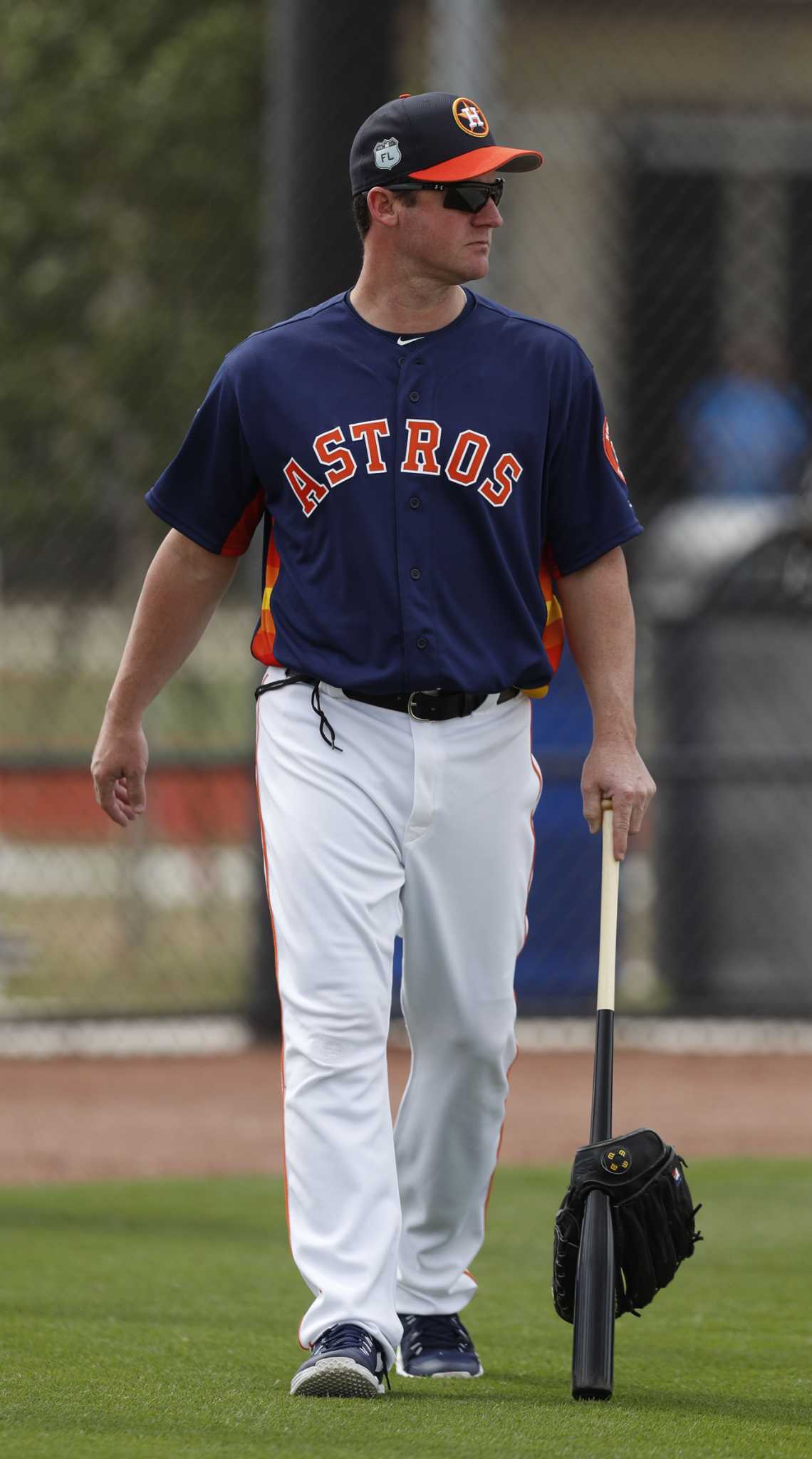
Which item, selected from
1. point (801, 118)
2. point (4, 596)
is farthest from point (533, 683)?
point (801, 118)

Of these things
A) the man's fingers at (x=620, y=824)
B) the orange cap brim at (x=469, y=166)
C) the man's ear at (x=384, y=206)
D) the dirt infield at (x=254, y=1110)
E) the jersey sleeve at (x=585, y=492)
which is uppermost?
the orange cap brim at (x=469, y=166)

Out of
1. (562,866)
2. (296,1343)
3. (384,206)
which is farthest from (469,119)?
(562,866)

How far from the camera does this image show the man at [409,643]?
3725 millimetres

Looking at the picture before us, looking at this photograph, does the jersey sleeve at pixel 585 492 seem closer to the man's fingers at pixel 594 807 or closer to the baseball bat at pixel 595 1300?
the man's fingers at pixel 594 807

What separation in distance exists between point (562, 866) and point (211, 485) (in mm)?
5842

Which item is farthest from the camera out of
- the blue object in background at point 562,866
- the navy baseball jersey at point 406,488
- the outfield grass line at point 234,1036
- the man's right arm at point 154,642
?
the blue object in background at point 562,866

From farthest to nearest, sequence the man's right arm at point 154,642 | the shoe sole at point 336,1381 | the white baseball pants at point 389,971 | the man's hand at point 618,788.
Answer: the man's right arm at point 154,642, the man's hand at point 618,788, the white baseball pants at point 389,971, the shoe sole at point 336,1381

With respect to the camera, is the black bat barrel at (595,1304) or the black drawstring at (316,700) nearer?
the black bat barrel at (595,1304)

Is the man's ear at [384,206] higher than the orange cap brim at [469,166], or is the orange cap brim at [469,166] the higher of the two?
the orange cap brim at [469,166]

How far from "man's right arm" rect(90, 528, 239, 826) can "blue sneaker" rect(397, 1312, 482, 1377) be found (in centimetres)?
103

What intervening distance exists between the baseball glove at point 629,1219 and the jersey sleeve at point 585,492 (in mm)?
992

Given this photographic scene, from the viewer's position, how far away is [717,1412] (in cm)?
356

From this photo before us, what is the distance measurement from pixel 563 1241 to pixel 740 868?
244 inches

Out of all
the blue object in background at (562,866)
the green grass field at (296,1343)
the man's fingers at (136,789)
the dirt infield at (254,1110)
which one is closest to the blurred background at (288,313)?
the blue object in background at (562,866)
